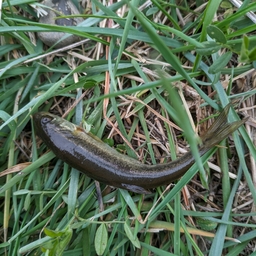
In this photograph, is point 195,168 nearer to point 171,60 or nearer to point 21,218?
point 171,60

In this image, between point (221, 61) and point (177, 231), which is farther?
point (177, 231)

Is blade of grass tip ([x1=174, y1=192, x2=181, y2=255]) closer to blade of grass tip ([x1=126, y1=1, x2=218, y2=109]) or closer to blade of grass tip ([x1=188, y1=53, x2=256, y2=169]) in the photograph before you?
blade of grass tip ([x1=188, y1=53, x2=256, y2=169])

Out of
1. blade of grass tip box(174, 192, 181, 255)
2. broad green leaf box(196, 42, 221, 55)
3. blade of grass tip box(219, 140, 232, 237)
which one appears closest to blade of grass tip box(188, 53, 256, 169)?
blade of grass tip box(219, 140, 232, 237)

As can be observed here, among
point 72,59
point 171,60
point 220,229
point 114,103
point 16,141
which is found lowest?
point 220,229

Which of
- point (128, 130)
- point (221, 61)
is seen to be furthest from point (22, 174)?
point (221, 61)

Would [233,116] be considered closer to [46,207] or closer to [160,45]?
[160,45]

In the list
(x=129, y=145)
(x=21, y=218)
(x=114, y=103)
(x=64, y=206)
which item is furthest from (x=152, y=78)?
(x=21, y=218)

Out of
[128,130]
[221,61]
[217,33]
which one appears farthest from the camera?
[128,130]
